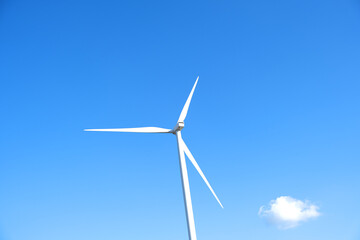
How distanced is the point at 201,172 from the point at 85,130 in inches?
474

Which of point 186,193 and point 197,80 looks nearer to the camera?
point 186,193

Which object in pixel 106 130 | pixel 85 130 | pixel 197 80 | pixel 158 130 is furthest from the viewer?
pixel 197 80

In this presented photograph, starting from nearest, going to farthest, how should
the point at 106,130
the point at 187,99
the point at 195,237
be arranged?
the point at 195,237 < the point at 106,130 < the point at 187,99

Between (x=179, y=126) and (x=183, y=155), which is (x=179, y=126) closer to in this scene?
(x=179, y=126)

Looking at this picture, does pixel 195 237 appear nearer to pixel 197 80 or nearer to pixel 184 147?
pixel 184 147

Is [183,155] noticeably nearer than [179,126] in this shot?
Yes

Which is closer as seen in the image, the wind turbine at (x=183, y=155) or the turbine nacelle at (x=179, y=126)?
the wind turbine at (x=183, y=155)

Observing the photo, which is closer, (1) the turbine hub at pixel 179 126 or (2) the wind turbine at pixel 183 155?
(2) the wind turbine at pixel 183 155

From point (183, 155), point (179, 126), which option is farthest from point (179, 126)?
point (183, 155)

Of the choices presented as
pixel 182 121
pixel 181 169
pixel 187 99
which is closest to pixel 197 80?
pixel 187 99

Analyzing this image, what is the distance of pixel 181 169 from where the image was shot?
2923 cm

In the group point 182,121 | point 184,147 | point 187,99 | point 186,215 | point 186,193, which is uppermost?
point 187,99

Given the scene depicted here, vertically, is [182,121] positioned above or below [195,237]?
above

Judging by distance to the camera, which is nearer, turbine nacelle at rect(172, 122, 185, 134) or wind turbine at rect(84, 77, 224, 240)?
wind turbine at rect(84, 77, 224, 240)
